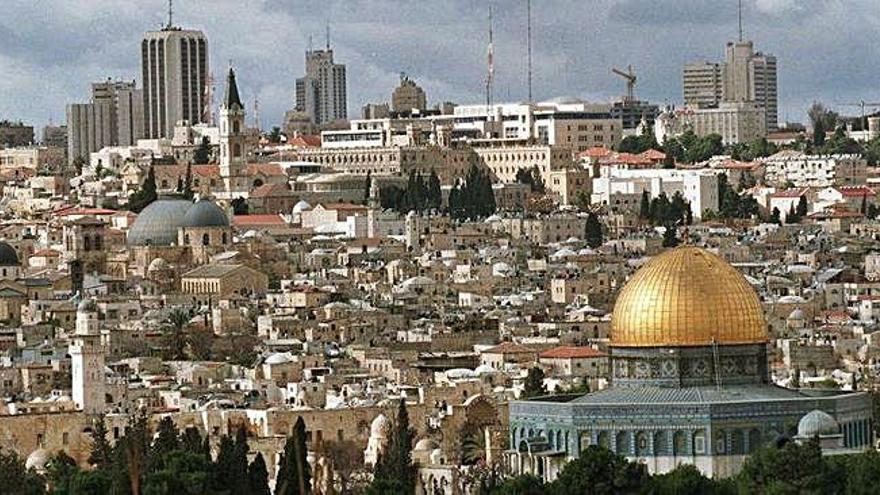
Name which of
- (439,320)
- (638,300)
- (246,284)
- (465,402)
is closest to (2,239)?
(246,284)

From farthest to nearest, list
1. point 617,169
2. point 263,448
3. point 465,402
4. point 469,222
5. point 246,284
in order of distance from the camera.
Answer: point 617,169
point 469,222
point 246,284
point 465,402
point 263,448

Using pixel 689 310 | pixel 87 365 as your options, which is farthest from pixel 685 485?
pixel 87 365

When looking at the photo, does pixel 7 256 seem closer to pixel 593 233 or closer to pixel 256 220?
pixel 256 220

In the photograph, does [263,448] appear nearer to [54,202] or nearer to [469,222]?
[469,222]

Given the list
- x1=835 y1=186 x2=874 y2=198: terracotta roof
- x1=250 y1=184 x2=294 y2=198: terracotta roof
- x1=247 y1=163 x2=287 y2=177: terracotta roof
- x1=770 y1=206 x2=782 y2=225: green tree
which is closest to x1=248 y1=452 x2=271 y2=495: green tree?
x1=770 y1=206 x2=782 y2=225: green tree

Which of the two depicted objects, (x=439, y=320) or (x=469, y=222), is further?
(x=469, y=222)

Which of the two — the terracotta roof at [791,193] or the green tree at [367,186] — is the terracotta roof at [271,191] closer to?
the green tree at [367,186]

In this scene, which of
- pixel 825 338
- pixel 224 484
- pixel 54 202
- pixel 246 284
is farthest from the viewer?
pixel 54 202
